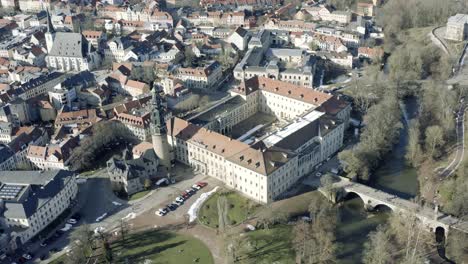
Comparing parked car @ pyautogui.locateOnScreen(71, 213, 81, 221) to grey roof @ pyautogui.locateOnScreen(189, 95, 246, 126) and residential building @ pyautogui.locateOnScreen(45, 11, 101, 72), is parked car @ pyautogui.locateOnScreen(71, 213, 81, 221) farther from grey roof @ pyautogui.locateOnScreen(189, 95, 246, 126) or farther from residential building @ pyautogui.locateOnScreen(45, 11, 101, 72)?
residential building @ pyautogui.locateOnScreen(45, 11, 101, 72)

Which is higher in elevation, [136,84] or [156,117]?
[156,117]

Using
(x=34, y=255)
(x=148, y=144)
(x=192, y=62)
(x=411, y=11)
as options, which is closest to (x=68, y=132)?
(x=148, y=144)

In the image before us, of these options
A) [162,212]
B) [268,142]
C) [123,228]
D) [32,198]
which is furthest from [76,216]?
[268,142]

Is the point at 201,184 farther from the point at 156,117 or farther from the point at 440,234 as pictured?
the point at 440,234

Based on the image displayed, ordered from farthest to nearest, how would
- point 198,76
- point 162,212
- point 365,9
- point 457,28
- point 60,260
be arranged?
point 365,9, point 457,28, point 198,76, point 162,212, point 60,260

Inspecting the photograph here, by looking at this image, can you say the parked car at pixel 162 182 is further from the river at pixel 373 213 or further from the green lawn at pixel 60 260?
the river at pixel 373 213
